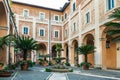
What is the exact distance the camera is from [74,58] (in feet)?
110

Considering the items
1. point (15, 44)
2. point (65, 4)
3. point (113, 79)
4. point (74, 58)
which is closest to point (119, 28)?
point (113, 79)

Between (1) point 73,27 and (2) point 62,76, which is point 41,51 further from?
(2) point 62,76

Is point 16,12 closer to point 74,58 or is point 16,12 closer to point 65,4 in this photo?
point 65,4

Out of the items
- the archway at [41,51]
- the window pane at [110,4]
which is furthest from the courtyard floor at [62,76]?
the archway at [41,51]

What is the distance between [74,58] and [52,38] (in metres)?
8.26

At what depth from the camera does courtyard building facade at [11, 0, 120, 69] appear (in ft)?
69.9

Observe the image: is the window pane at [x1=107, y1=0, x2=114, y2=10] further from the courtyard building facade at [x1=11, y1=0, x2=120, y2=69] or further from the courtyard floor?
the courtyard floor

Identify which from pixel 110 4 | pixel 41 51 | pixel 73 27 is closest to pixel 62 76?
pixel 110 4

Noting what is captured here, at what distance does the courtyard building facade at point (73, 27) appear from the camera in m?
21.3

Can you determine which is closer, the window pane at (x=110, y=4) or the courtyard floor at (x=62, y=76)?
the courtyard floor at (x=62, y=76)

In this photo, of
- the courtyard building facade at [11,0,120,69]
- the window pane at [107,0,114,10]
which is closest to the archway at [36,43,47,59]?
the courtyard building facade at [11,0,120,69]

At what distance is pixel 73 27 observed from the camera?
1288 inches

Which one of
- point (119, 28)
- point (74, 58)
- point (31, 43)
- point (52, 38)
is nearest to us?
point (119, 28)

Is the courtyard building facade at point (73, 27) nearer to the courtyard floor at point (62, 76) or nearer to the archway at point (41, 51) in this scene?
the archway at point (41, 51)
